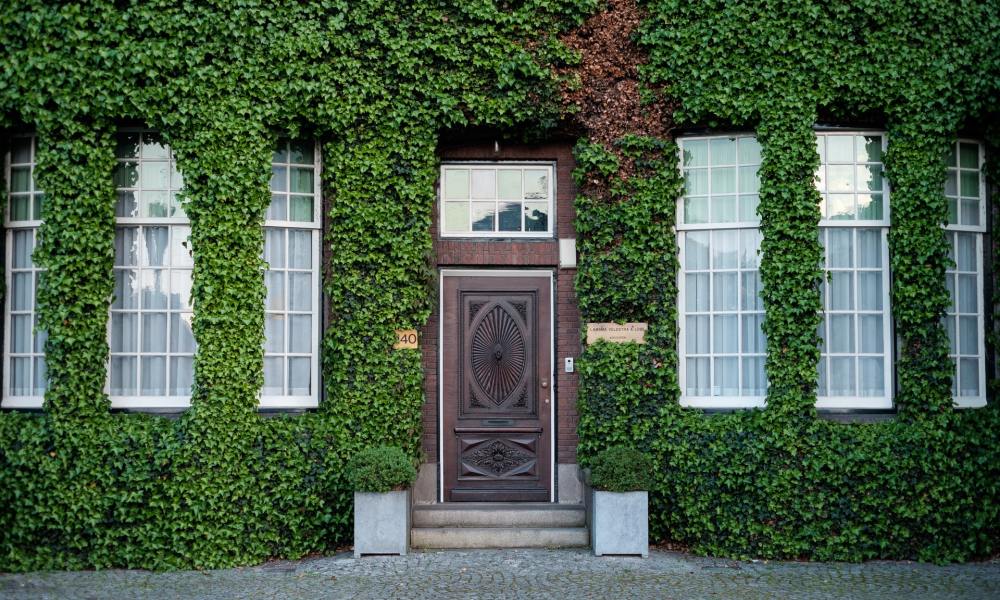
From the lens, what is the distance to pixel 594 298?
952 cm

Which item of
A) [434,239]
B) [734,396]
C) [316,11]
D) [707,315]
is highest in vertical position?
[316,11]

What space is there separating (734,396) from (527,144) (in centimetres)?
354

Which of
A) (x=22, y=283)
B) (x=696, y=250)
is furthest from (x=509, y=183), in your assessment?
(x=22, y=283)

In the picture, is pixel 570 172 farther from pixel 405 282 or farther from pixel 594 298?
pixel 405 282

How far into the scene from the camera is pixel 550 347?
991 centimetres

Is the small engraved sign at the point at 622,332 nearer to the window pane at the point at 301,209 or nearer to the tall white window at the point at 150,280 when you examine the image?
the window pane at the point at 301,209

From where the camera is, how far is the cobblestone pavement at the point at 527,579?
25.6 ft

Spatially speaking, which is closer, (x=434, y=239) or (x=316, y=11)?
(x=316, y=11)

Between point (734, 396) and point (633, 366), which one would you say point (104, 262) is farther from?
point (734, 396)

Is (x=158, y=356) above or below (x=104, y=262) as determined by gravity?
below

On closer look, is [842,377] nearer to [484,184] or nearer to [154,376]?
[484,184]

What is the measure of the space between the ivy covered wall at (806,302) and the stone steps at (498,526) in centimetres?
81

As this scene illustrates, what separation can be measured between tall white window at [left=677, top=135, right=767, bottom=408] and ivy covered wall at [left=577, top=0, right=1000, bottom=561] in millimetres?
273

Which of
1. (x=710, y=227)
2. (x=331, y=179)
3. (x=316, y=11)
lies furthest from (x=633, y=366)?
(x=316, y=11)
